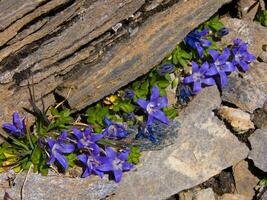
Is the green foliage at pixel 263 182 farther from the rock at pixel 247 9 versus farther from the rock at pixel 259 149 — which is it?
the rock at pixel 247 9

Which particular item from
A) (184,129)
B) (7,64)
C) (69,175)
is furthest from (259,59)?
(7,64)

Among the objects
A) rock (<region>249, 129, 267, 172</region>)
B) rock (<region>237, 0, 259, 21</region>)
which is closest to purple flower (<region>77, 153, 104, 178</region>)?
Result: rock (<region>249, 129, 267, 172</region>)

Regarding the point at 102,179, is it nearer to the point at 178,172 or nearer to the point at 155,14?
the point at 178,172

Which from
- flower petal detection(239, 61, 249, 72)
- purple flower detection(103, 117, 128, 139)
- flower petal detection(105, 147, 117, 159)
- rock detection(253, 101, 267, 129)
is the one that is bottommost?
rock detection(253, 101, 267, 129)

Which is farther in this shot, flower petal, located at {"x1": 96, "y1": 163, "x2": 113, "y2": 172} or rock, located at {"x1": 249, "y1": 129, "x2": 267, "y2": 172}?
rock, located at {"x1": 249, "y1": 129, "x2": 267, "y2": 172}

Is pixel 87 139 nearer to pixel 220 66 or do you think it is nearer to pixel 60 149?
pixel 60 149

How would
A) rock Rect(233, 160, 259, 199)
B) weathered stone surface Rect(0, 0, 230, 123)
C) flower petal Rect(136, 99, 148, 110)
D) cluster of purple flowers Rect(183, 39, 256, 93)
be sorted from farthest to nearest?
rock Rect(233, 160, 259, 199) → cluster of purple flowers Rect(183, 39, 256, 93) → flower petal Rect(136, 99, 148, 110) → weathered stone surface Rect(0, 0, 230, 123)

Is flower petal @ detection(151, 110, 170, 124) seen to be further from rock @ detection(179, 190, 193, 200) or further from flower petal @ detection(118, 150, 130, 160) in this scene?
rock @ detection(179, 190, 193, 200)
